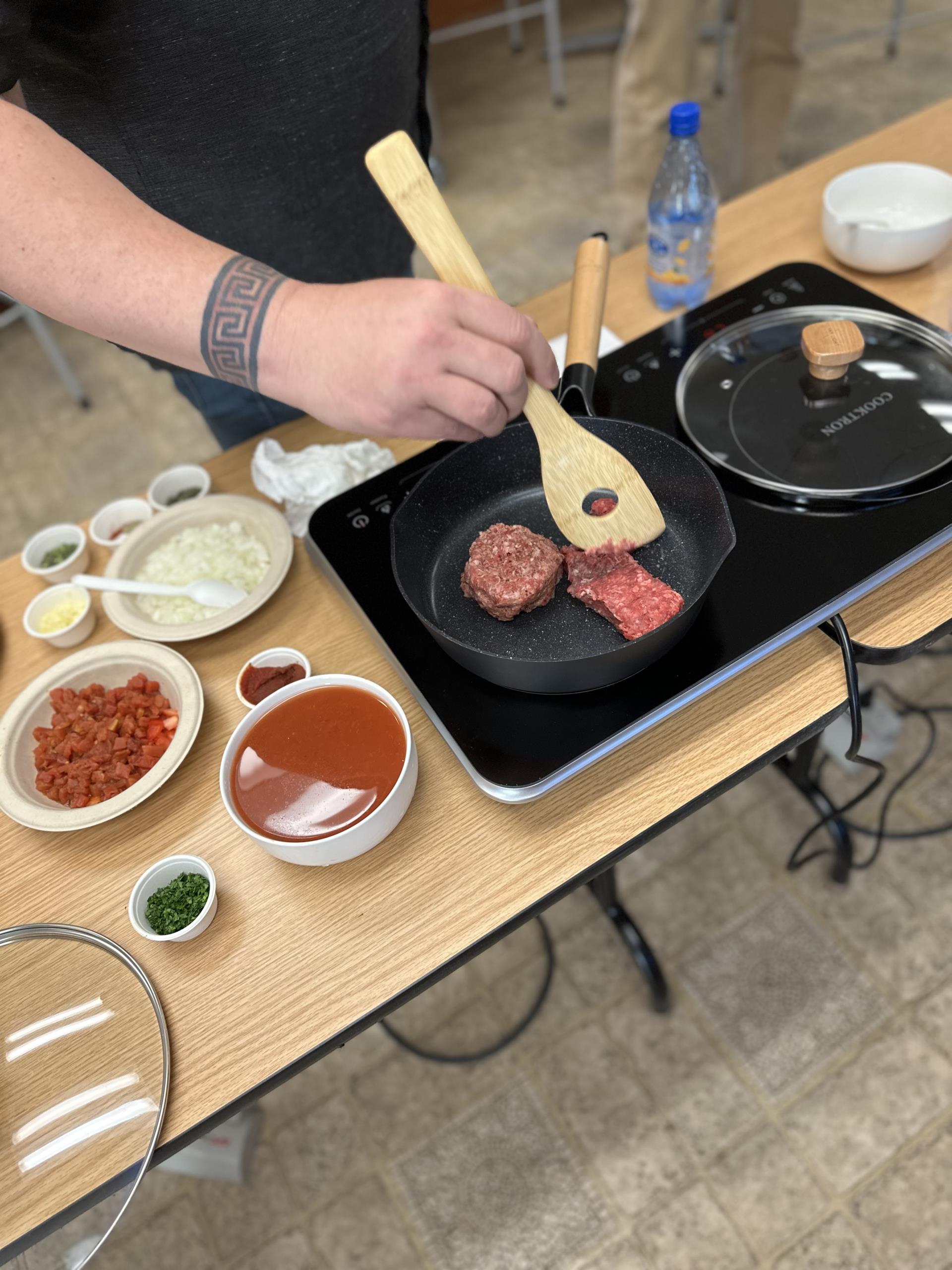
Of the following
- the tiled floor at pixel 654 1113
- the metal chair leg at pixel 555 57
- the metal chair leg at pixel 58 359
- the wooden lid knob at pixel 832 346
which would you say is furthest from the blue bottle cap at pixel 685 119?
the metal chair leg at pixel 555 57

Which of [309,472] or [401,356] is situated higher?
[401,356]

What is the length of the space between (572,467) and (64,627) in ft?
2.06

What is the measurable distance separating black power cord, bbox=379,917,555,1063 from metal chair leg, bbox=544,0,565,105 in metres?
3.56

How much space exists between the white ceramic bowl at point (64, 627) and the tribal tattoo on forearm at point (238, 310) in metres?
0.43

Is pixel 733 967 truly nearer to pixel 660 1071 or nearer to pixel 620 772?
pixel 660 1071

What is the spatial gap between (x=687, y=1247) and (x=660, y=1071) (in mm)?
241

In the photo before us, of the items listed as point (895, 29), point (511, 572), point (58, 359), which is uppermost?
A: point (511, 572)

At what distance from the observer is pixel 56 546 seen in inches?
45.3

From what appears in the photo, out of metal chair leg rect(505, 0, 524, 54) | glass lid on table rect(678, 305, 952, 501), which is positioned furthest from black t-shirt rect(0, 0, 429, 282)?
metal chair leg rect(505, 0, 524, 54)

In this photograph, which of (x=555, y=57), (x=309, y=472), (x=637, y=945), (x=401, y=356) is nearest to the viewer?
(x=401, y=356)

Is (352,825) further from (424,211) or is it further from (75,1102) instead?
(424,211)

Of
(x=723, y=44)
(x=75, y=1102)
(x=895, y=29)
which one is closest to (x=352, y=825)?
(x=75, y=1102)

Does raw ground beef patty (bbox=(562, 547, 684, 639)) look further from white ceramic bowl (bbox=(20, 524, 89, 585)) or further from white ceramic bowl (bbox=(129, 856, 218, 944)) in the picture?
white ceramic bowl (bbox=(20, 524, 89, 585))

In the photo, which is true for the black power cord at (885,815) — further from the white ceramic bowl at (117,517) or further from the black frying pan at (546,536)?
the white ceramic bowl at (117,517)
